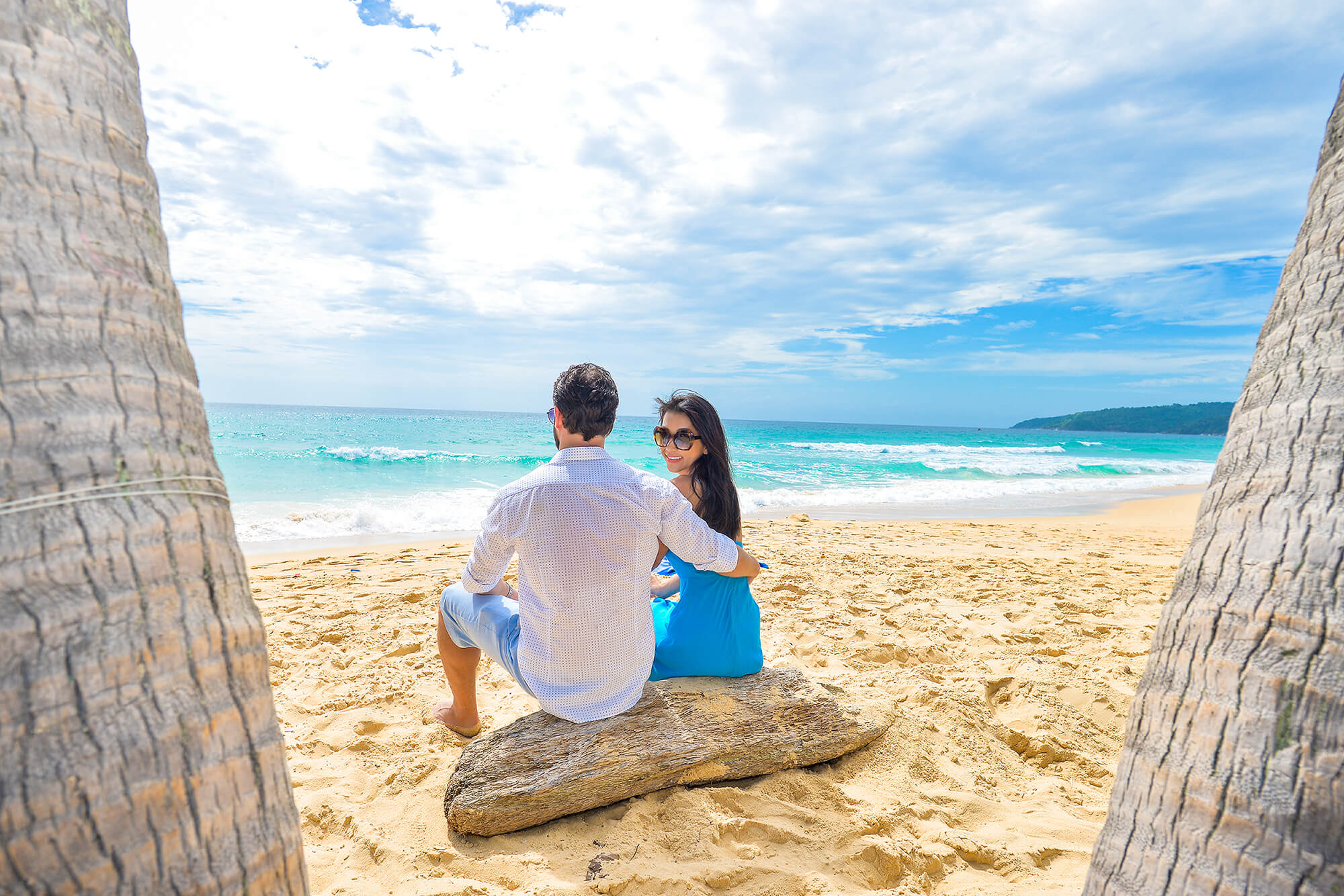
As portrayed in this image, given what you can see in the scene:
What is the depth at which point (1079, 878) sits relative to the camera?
221 centimetres

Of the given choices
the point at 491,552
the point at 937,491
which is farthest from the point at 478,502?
the point at 937,491

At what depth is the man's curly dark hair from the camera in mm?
2496

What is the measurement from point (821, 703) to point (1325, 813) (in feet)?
7.27

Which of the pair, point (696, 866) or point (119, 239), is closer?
point (119, 239)

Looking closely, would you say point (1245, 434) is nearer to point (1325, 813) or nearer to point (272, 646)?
point (1325, 813)

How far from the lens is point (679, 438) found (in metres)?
3.18

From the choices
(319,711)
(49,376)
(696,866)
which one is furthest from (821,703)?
(49,376)

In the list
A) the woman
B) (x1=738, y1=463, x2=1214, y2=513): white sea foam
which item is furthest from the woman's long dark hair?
(x1=738, y1=463, x2=1214, y2=513): white sea foam

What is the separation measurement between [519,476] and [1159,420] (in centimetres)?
8686

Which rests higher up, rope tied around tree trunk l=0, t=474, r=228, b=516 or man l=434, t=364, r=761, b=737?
rope tied around tree trunk l=0, t=474, r=228, b=516

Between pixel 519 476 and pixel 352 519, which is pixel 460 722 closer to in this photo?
pixel 352 519

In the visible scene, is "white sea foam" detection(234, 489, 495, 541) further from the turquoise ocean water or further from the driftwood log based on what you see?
the driftwood log

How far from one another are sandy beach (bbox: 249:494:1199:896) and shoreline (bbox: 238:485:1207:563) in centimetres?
209

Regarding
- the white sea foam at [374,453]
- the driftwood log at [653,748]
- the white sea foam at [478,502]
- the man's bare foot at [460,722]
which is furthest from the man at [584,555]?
the white sea foam at [374,453]
